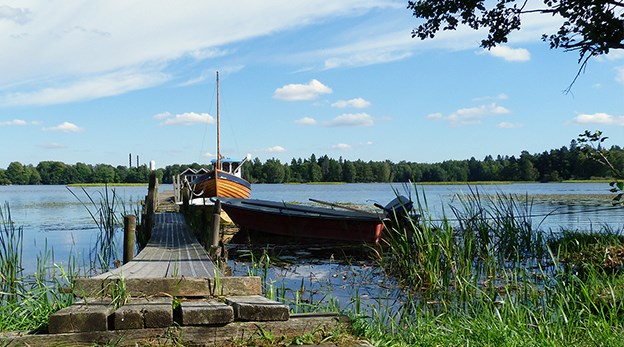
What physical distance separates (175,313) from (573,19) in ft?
33.7

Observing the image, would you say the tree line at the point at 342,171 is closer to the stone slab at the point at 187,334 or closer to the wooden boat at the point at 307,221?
the wooden boat at the point at 307,221

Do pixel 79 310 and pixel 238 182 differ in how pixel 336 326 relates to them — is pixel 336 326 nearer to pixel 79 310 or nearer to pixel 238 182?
pixel 79 310

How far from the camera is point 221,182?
27719 mm

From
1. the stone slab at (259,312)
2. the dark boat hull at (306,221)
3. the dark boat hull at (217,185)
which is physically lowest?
the dark boat hull at (306,221)

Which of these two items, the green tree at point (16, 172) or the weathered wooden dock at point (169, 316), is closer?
the weathered wooden dock at point (169, 316)

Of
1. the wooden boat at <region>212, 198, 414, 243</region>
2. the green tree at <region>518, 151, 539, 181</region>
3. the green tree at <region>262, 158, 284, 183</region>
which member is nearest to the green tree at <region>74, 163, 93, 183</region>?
the green tree at <region>262, 158, 284, 183</region>

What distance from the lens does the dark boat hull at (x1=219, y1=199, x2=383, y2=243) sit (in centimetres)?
1609

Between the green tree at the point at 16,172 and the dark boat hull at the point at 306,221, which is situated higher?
the green tree at the point at 16,172

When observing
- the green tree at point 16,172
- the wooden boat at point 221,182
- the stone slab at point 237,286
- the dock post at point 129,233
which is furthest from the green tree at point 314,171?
the stone slab at point 237,286

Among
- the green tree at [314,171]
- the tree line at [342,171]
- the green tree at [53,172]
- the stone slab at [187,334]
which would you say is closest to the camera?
the stone slab at [187,334]

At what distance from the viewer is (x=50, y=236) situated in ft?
61.2

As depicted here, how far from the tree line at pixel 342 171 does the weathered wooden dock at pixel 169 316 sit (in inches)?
1210

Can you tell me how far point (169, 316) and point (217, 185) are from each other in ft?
77.6

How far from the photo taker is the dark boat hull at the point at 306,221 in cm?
1609
